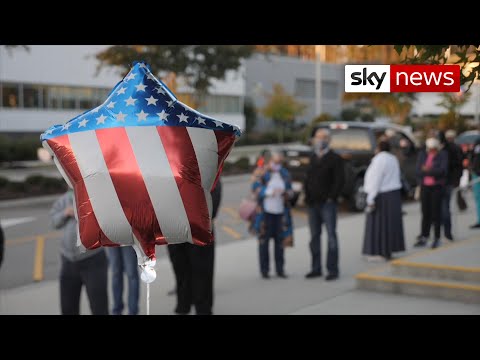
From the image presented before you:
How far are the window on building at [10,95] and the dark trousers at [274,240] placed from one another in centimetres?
3219

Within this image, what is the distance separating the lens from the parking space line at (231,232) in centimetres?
1374

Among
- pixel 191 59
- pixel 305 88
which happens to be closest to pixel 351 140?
pixel 191 59

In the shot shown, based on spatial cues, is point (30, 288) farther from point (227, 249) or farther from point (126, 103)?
point (126, 103)

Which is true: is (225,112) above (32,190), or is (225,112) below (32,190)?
above

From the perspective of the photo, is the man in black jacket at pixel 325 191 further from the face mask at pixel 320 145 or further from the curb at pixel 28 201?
the curb at pixel 28 201

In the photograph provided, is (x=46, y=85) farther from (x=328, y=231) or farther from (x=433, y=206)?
(x=328, y=231)

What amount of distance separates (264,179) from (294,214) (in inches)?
267

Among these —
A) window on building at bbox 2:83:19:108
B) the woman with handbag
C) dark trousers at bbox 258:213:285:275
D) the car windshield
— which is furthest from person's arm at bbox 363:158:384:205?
window on building at bbox 2:83:19:108

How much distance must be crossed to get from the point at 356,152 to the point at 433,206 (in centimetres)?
479

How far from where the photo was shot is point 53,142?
3.91 m

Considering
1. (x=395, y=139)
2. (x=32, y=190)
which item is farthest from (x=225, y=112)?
(x=395, y=139)

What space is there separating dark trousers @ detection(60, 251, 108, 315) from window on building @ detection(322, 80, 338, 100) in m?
56.7

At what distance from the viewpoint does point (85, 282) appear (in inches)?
253
